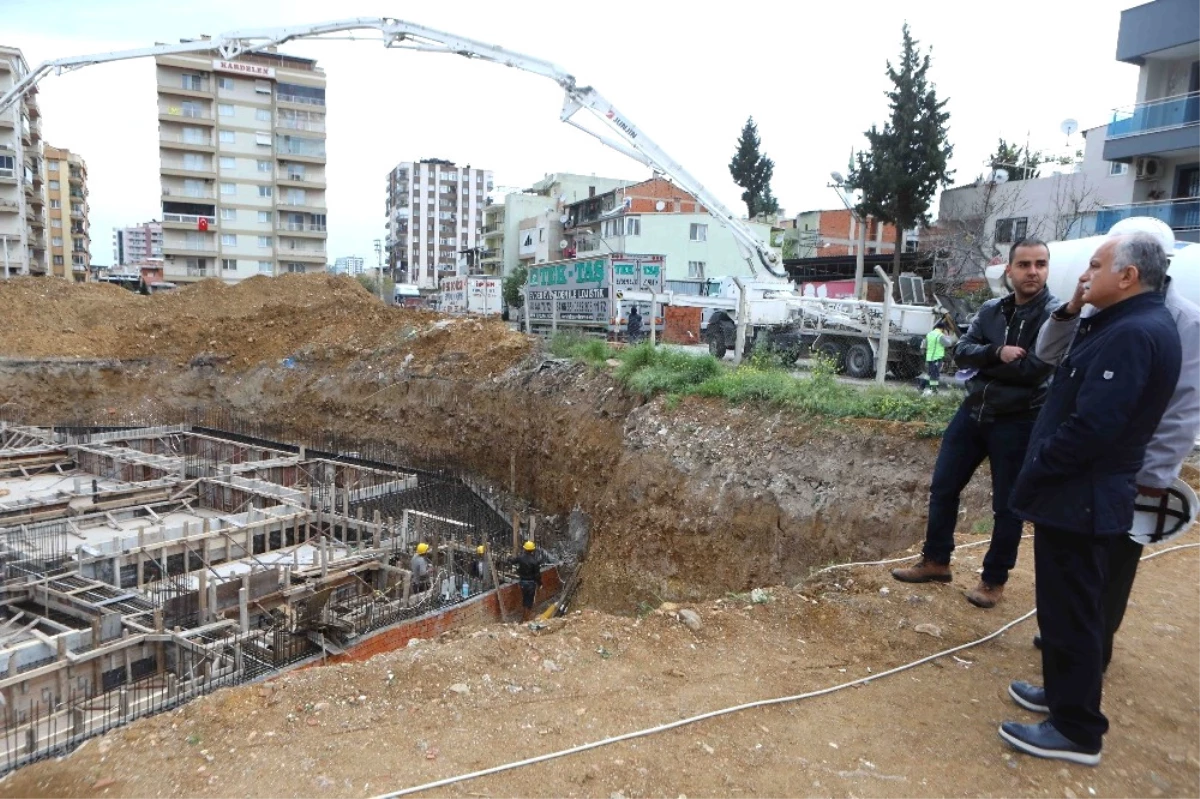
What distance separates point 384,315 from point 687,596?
590 inches

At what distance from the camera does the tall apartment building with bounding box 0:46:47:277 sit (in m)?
36.3

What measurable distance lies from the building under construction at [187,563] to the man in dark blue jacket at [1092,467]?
22.7 feet

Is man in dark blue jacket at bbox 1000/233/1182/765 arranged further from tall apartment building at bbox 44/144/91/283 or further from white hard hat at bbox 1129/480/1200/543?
tall apartment building at bbox 44/144/91/283

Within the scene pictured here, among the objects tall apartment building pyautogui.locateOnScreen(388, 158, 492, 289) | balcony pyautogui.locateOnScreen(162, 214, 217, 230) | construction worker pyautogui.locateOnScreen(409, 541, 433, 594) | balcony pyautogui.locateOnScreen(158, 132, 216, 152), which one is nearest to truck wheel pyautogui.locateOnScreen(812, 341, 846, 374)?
construction worker pyautogui.locateOnScreen(409, 541, 433, 594)

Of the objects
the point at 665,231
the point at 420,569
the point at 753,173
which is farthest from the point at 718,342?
the point at 753,173

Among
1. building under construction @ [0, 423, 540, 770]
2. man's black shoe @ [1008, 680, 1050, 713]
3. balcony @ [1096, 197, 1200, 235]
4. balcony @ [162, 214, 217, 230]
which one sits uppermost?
balcony @ [162, 214, 217, 230]

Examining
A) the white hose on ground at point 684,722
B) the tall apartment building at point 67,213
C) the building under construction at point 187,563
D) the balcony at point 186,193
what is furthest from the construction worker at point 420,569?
the tall apartment building at point 67,213

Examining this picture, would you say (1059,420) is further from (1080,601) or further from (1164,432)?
(1080,601)

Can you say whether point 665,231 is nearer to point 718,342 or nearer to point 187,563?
point 718,342

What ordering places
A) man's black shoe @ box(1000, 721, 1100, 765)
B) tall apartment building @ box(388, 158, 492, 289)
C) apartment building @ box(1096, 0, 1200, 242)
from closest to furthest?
man's black shoe @ box(1000, 721, 1100, 765)
apartment building @ box(1096, 0, 1200, 242)
tall apartment building @ box(388, 158, 492, 289)

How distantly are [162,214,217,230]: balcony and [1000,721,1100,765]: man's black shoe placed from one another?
4632 cm

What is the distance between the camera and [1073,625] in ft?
7.84

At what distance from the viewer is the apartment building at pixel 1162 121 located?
51.5 feet

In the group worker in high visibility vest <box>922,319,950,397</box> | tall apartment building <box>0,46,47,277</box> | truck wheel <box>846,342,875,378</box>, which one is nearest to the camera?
worker in high visibility vest <box>922,319,950,397</box>
